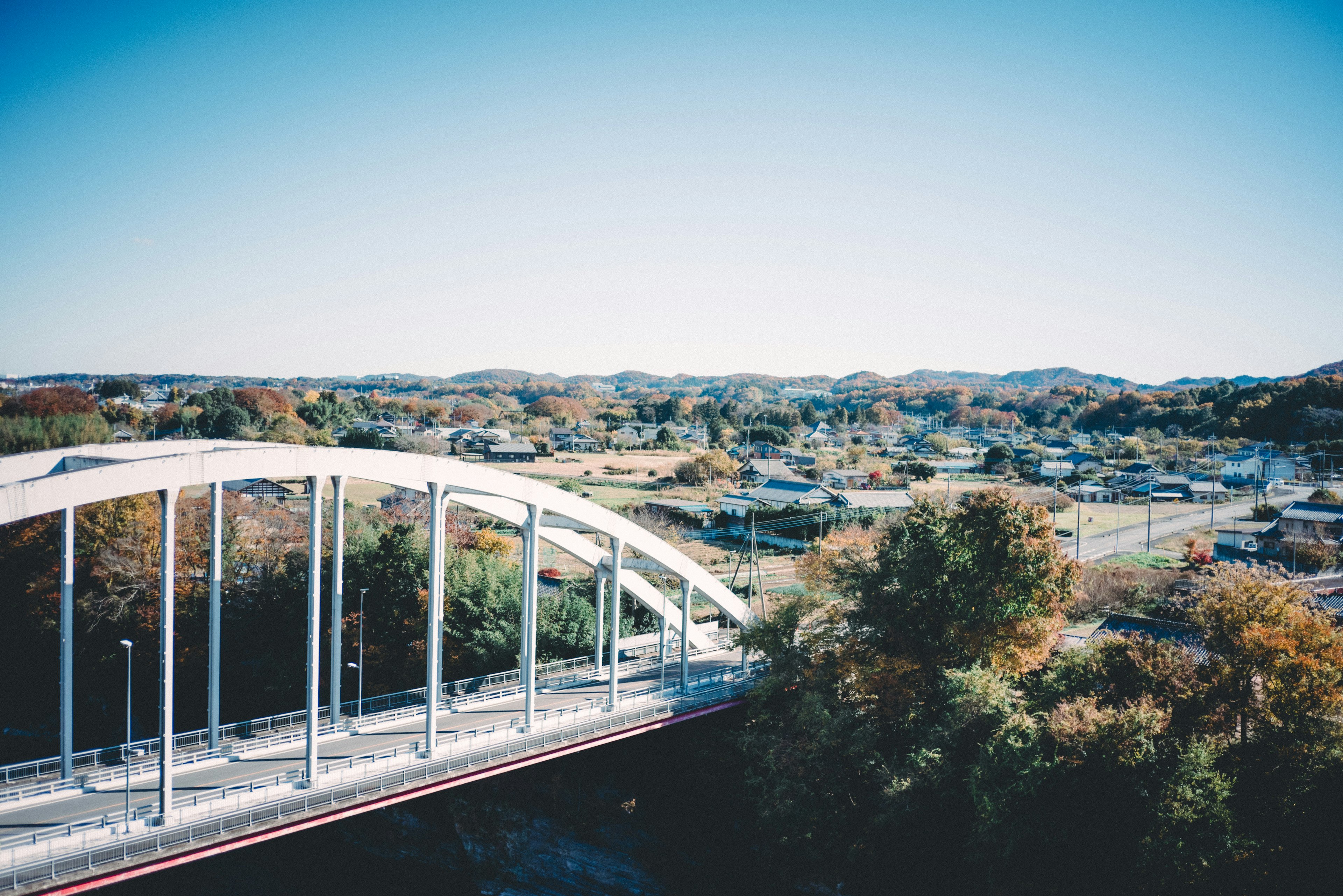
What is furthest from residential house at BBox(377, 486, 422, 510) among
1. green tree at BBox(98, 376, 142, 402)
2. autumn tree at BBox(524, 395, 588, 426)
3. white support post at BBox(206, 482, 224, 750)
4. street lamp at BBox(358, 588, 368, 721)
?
green tree at BBox(98, 376, 142, 402)

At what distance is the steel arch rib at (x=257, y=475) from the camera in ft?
52.5

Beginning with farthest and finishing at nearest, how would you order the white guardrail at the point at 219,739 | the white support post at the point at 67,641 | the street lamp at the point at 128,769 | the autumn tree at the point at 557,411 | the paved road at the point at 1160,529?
the autumn tree at the point at 557,411 < the paved road at the point at 1160,529 < the white guardrail at the point at 219,739 < the white support post at the point at 67,641 < the street lamp at the point at 128,769

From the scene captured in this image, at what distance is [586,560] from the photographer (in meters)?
27.9

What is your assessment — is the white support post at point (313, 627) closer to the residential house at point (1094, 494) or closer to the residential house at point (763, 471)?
the residential house at point (763, 471)

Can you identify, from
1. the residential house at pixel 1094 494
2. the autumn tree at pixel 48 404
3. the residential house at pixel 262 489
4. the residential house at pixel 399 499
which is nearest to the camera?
the residential house at pixel 399 499

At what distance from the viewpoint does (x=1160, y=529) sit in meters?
56.8

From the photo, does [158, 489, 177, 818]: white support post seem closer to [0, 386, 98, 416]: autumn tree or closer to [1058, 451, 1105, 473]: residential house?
[0, 386, 98, 416]: autumn tree

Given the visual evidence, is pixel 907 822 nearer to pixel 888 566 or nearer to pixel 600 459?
pixel 888 566

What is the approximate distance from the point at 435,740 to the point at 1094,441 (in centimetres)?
12213

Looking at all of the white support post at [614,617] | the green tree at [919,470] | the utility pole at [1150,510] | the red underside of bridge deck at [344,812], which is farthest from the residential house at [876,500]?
the red underside of bridge deck at [344,812]

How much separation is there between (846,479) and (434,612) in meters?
64.6

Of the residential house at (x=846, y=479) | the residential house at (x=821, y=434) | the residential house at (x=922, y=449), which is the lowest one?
the residential house at (x=846, y=479)

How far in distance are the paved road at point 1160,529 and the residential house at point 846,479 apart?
2560 cm

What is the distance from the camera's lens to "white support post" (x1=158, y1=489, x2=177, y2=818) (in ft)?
52.1
